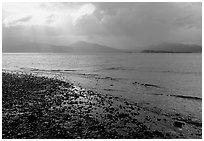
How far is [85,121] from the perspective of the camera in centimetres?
1467

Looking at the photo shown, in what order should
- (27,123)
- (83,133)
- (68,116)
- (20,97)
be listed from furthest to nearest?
1. (20,97)
2. (68,116)
3. (27,123)
4. (83,133)

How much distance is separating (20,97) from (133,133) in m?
12.6

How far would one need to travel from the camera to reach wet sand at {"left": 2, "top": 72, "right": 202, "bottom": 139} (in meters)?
12.6

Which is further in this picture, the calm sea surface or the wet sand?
the calm sea surface

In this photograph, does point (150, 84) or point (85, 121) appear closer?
point (85, 121)

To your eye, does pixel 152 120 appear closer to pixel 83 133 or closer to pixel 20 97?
pixel 83 133

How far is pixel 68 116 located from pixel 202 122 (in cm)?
1065

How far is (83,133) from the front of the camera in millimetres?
12609

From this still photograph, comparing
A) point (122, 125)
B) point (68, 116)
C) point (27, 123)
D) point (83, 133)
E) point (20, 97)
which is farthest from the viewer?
point (20, 97)

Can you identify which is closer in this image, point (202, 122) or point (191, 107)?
point (202, 122)

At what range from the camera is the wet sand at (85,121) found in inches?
495

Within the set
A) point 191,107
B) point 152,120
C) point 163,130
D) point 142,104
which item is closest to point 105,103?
point 142,104

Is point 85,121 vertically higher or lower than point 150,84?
lower

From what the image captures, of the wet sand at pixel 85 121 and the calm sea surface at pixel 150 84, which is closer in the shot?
the wet sand at pixel 85 121
